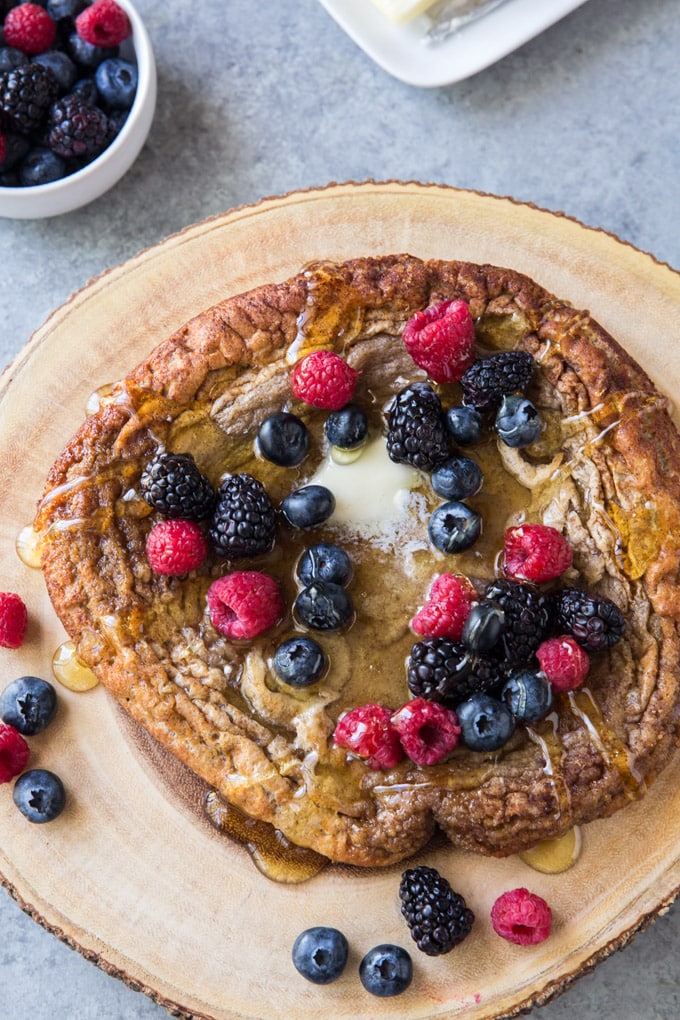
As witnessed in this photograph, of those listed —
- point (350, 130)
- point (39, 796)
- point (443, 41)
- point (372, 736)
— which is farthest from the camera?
point (350, 130)

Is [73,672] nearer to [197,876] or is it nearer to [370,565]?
[197,876]

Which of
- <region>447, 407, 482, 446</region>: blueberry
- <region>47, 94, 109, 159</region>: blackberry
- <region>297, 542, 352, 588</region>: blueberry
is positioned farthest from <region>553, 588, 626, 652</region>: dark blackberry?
<region>47, 94, 109, 159</region>: blackberry

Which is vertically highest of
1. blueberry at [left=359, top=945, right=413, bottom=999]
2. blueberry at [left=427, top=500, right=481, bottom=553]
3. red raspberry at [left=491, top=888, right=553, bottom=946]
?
blueberry at [left=427, top=500, right=481, bottom=553]

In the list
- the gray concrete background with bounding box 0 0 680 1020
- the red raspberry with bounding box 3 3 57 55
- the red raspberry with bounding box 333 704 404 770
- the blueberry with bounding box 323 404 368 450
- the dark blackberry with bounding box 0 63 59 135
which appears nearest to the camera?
the red raspberry with bounding box 333 704 404 770

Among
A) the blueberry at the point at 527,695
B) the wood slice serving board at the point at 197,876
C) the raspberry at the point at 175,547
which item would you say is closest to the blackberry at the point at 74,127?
the wood slice serving board at the point at 197,876

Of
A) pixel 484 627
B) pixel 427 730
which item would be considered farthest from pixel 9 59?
pixel 427 730

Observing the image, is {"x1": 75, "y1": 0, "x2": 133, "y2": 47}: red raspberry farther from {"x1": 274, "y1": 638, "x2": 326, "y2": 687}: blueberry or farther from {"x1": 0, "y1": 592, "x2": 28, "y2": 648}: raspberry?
{"x1": 274, "y1": 638, "x2": 326, "y2": 687}: blueberry
